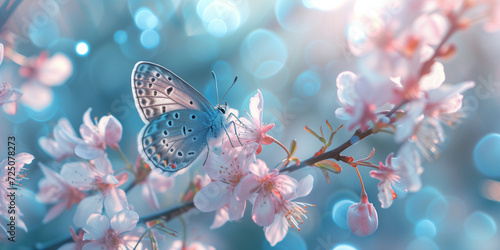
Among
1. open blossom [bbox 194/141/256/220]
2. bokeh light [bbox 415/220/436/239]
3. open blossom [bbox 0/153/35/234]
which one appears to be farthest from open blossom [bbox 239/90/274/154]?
bokeh light [bbox 415/220/436/239]

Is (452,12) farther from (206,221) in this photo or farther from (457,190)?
(457,190)

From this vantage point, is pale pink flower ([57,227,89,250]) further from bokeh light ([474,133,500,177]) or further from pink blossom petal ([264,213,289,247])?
bokeh light ([474,133,500,177])

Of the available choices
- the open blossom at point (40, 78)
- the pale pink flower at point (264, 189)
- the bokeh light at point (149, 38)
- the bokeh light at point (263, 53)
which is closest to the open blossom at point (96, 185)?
the pale pink flower at point (264, 189)

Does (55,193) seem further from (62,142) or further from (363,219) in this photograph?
(363,219)

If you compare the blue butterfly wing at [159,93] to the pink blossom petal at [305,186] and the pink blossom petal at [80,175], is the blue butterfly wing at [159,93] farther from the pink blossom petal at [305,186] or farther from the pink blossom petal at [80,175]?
the pink blossom petal at [305,186]

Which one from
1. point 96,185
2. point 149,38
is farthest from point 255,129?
point 149,38

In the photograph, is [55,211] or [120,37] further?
[120,37]
